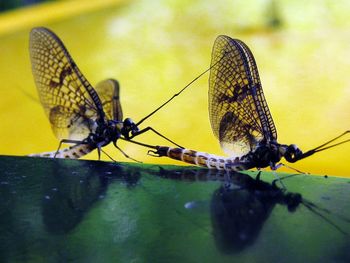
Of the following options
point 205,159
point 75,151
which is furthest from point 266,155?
point 75,151

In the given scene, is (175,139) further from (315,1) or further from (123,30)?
(315,1)

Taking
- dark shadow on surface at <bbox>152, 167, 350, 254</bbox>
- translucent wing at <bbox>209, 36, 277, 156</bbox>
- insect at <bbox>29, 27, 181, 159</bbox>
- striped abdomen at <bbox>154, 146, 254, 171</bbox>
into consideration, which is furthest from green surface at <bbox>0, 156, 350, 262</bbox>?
insect at <bbox>29, 27, 181, 159</bbox>

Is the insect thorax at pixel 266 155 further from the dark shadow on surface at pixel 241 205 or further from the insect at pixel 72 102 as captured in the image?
the insect at pixel 72 102

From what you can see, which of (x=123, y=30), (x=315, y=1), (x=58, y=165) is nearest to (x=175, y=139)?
Result: (x=58, y=165)

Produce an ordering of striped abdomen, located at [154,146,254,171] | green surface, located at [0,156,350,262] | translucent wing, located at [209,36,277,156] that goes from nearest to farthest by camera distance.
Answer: green surface, located at [0,156,350,262], striped abdomen, located at [154,146,254,171], translucent wing, located at [209,36,277,156]

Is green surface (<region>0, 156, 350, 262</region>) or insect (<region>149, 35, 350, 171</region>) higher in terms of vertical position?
insect (<region>149, 35, 350, 171</region>)

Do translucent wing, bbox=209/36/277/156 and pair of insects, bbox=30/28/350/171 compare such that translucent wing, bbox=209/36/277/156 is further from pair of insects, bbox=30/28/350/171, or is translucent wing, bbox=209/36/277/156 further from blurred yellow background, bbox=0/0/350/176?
blurred yellow background, bbox=0/0/350/176

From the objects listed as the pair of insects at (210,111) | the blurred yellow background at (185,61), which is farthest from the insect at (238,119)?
the blurred yellow background at (185,61)
